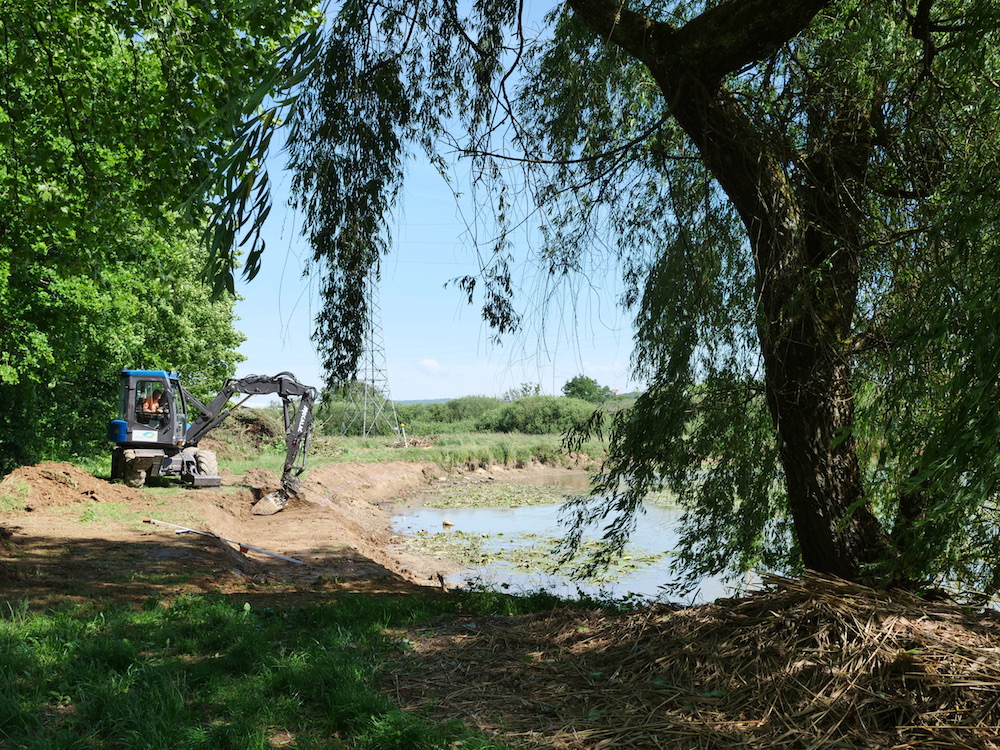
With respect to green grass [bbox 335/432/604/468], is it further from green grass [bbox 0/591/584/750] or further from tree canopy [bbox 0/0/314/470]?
green grass [bbox 0/591/584/750]

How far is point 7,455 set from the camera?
18469mm

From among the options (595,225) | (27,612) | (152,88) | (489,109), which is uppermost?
(152,88)

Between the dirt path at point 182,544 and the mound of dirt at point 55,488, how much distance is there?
24 mm

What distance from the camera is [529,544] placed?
1683 cm

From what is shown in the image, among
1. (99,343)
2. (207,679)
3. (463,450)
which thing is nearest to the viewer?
(207,679)

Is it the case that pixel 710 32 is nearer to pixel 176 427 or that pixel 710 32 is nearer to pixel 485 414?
pixel 176 427

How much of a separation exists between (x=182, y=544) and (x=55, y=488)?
161 inches

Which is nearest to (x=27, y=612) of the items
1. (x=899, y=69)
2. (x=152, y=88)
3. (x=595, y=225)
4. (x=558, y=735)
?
(x=558, y=735)

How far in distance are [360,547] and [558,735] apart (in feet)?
38.7

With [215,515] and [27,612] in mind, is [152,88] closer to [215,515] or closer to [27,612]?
[27,612]

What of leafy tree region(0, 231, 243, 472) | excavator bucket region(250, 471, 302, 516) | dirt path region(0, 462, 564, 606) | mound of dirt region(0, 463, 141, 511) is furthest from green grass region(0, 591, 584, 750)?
excavator bucket region(250, 471, 302, 516)

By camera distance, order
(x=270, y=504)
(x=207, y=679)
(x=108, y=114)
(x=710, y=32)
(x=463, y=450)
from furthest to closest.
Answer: (x=463, y=450), (x=270, y=504), (x=108, y=114), (x=710, y=32), (x=207, y=679)

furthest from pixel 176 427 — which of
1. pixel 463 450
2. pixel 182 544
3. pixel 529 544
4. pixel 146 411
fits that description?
pixel 463 450

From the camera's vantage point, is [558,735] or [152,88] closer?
[558,735]
